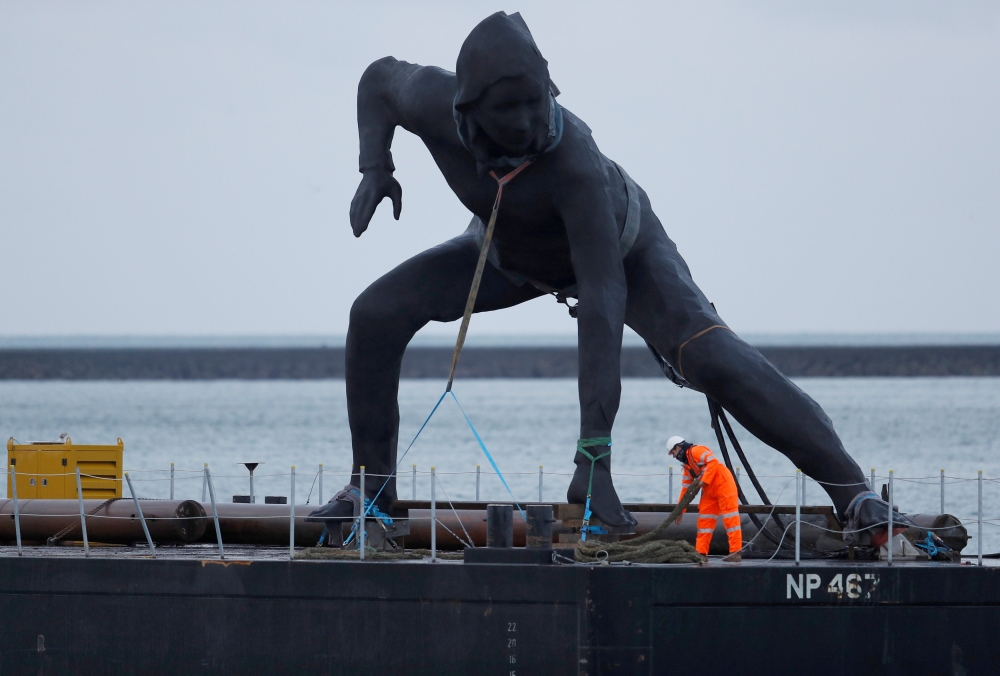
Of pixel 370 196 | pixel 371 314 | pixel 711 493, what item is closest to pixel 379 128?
pixel 370 196

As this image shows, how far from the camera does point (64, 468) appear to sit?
19531 millimetres

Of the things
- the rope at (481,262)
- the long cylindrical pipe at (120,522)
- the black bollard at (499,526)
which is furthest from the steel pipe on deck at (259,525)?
the black bollard at (499,526)

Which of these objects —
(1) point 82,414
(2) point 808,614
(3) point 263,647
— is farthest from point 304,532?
(1) point 82,414

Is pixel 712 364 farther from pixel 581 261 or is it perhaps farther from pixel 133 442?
pixel 133 442

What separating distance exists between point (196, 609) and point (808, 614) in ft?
20.9

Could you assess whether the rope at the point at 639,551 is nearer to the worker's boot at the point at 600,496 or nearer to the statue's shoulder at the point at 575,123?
the worker's boot at the point at 600,496

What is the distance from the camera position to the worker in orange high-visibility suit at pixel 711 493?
50.6 feet

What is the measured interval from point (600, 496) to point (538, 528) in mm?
850

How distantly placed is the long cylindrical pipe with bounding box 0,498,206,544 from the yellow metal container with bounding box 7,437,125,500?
1302 millimetres

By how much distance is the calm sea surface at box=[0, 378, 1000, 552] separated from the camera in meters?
51.8

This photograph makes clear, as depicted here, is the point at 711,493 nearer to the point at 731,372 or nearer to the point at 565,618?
the point at 731,372

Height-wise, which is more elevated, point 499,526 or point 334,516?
point 499,526

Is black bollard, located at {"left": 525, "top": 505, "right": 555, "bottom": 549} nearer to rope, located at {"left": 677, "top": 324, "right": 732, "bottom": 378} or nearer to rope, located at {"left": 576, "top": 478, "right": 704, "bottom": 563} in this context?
rope, located at {"left": 576, "top": 478, "right": 704, "bottom": 563}

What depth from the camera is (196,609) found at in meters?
14.7
